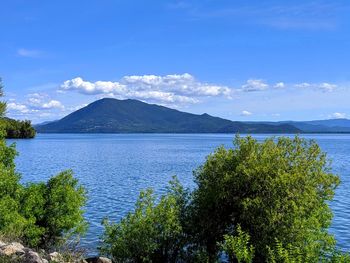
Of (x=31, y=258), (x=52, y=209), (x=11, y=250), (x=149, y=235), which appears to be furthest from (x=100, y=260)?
(x=31, y=258)

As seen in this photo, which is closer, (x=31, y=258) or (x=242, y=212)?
(x=31, y=258)

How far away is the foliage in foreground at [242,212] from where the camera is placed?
99.6ft

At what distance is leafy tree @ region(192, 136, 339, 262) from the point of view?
3030cm

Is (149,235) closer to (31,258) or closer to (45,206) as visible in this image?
(31,258)

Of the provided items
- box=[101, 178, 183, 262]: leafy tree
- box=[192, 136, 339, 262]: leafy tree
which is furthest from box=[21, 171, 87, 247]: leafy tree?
box=[192, 136, 339, 262]: leafy tree

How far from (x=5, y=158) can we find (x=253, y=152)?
2324 centimetres

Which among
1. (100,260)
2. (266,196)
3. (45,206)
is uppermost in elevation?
(266,196)

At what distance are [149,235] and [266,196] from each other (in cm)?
867

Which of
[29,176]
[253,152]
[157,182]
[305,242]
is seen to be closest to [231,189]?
[253,152]

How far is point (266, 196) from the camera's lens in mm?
31109

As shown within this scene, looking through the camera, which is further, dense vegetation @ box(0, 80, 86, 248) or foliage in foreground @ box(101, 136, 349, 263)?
dense vegetation @ box(0, 80, 86, 248)

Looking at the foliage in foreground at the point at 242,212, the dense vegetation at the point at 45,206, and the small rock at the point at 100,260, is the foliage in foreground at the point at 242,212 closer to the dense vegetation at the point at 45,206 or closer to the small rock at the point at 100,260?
the small rock at the point at 100,260

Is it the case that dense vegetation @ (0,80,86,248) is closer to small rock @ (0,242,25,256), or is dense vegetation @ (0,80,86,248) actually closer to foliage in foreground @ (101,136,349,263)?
foliage in foreground @ (101,136,349,263)

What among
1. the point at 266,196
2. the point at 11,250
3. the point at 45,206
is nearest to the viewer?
the point at 11,250
